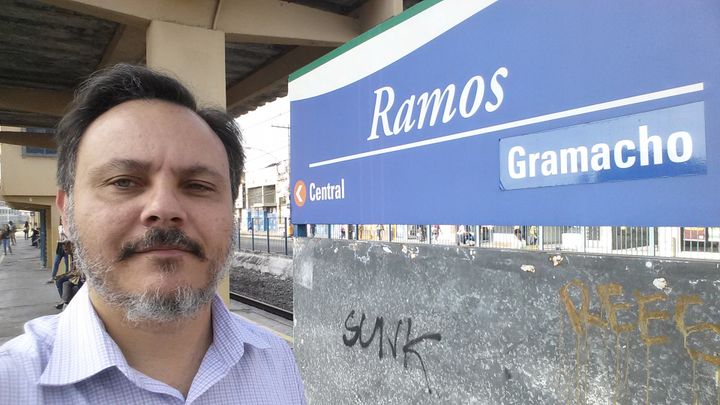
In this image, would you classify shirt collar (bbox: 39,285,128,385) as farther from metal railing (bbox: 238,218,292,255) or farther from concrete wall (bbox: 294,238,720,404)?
metal railing (bbox: 238,218,292,255)

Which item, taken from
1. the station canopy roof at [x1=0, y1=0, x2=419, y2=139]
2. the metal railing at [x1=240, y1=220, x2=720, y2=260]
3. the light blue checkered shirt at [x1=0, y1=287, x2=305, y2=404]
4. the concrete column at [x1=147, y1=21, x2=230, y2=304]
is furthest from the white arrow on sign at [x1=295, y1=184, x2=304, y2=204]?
the light blue checkered shirt at [x1=0, y1=287, x2=305, y2=404]

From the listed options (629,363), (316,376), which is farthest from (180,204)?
(316,376)

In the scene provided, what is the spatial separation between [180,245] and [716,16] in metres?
2.13

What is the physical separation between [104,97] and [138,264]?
55 centimetres

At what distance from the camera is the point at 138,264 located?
4.30 feet

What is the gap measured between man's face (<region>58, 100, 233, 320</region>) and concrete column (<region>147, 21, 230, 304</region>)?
464 cm

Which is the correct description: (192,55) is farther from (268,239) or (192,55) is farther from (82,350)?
(268,239)

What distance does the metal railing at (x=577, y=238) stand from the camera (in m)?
2.09

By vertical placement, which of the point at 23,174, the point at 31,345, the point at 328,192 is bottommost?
the point at 31,345

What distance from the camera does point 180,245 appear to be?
1334 millimetres

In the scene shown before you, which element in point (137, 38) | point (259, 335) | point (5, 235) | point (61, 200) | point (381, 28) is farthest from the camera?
point (5, 235)

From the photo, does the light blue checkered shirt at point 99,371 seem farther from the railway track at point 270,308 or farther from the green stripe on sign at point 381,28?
the railway track at point 270,308

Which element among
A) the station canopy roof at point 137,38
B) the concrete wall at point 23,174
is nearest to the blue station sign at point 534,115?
the station canopy roof at point 137,38

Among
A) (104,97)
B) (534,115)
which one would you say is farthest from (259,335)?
(534,115)
